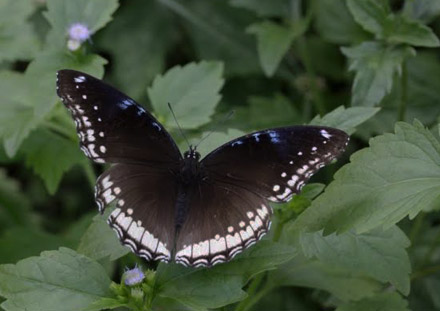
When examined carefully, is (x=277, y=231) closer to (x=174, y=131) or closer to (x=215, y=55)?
(x=174, y=131)

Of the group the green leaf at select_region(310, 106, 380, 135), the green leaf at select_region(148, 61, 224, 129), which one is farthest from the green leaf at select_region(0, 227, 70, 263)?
the green leaf at select_region(310, 106, 380, 135)

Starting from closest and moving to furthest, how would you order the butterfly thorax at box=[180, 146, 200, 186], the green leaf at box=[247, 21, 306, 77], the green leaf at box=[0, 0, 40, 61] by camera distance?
the butterfly thorax at box=[180, 146, 200, 186] → the green leaf at box=[0, 0, 40, 61] → the green leaf at box=[247, 21, 306, 77]

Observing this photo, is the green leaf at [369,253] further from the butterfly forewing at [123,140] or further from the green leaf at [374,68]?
the green leaf at [374,68]

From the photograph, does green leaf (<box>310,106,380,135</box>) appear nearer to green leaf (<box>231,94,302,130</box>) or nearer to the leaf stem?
the leaf stem

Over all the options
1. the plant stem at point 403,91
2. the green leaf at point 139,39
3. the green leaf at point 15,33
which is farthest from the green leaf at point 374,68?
the green leaf at point 139,39

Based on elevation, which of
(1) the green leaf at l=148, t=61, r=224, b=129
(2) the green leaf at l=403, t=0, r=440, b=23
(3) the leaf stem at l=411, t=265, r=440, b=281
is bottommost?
(3) the leaf stem at l=411, t=265, r=440, b=281

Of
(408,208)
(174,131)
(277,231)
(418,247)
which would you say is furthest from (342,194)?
(418,247)
